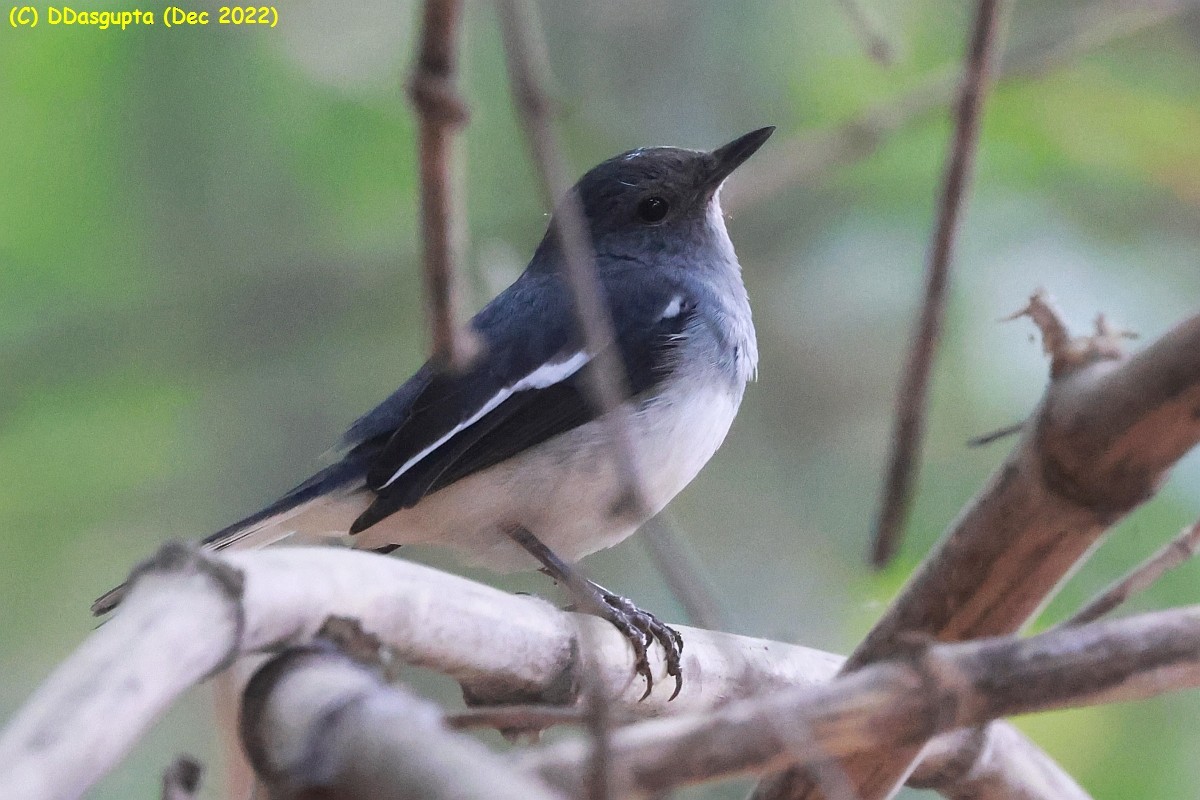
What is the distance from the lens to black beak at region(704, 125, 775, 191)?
9.81 ft

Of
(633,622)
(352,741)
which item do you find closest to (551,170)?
(352,741)

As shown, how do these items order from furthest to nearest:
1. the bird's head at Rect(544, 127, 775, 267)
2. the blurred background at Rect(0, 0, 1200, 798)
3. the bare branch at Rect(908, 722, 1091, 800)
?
the blurred background at Rect(0, 0, 1200, 798) < the bird's head at Rect(544, 127, 775, 267) < the bare branch at Rect(908, 722, 1091, 800)

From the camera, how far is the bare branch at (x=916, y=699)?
1.07 m

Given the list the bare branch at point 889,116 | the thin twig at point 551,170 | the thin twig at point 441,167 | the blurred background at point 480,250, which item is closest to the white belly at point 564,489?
the bare branch at point 889,116

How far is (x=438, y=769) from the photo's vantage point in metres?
0.90

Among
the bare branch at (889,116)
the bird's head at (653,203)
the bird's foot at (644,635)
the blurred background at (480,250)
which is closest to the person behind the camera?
the bare branch at (889,116)

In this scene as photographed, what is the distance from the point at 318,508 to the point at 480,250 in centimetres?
107

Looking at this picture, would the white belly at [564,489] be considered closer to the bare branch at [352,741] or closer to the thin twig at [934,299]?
the thin twig at [934,299]

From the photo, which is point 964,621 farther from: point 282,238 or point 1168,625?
point 282,238

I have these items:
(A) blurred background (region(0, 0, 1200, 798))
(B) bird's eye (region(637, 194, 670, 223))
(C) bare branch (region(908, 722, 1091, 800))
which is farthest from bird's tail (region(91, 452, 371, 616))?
(C) bare branch (region(908, 722, 1091, 800))

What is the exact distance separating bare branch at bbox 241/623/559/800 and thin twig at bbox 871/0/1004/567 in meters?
0.57

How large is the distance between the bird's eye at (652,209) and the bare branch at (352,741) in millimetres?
2164

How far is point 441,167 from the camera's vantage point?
2.95ft

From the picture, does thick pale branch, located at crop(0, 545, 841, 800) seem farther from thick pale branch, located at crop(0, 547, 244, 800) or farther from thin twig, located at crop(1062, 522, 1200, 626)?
thin twig, located at crop(1062, 522, 1200, 626)
